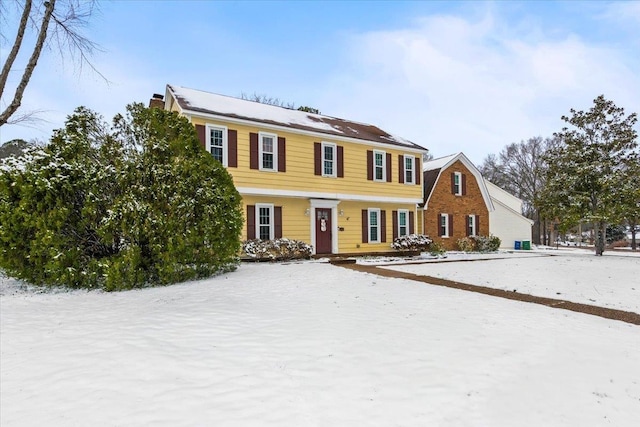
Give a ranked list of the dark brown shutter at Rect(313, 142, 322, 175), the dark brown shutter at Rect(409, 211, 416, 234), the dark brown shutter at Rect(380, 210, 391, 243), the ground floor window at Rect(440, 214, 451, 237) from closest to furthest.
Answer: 1. the dark brown shutter at Rect(313, 142, 322, 175)
2. the dark brown shutter at Rect(380, 210, 391, 243)
3. the dark brown shutter at Rect(409, 211, 416, 234)
4. the ground floor window at Rect(440, 214, 451, 237)

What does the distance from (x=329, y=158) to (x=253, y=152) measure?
375cm

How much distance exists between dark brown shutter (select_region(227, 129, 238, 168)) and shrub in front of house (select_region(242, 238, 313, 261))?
10.2 ft

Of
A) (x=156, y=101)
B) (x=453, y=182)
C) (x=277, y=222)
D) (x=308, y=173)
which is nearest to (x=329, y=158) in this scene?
(x=308, y=173)

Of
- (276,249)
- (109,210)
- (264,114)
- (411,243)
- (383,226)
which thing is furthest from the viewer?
(383,226)

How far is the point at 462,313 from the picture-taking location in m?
6.16

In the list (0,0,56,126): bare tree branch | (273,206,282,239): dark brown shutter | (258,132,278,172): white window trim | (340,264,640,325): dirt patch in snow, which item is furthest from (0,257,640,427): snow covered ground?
(258,132,278,172): white window trim

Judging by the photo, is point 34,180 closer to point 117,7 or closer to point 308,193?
point 117,7

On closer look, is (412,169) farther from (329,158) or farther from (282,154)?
(282,154)

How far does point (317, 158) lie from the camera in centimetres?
1670

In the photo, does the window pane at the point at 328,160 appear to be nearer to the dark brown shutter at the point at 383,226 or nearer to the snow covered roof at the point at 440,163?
the dark brown shutter at the point at 383,226

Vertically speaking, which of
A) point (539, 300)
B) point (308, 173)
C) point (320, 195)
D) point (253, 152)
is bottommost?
point (539, 300)

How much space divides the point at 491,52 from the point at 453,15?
104 inches

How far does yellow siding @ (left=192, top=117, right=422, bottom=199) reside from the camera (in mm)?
14766

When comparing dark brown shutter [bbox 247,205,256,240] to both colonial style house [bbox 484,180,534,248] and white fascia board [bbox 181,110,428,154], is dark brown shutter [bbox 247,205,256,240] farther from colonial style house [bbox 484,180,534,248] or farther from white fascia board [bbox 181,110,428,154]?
colonial style house [bbox 484,180,534,248]
